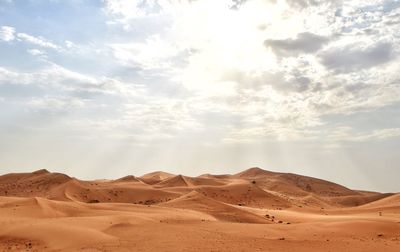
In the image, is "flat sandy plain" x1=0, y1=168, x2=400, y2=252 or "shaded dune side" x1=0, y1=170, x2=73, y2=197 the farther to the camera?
"shaded dune side" x1=0, y1=170, x2=73, y2=197

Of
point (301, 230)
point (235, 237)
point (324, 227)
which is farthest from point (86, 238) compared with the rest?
point (324, 227)

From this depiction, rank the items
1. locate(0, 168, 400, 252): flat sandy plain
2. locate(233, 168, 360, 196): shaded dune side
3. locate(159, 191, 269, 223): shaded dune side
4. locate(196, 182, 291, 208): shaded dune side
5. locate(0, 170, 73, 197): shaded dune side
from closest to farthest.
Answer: locate(0, 168, 400, 252): flat sandy plain → locate(159, 191, 269, 223): shaded dune side → locate(0, 170, 73, 197): shaded dune side → locate(196, 182, 291, 208): shaded dune side → locate(233, 168, 360, 196): shaded dune side

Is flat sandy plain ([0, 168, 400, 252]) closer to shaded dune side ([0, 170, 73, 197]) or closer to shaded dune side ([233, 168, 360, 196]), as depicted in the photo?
shaded dune side ([0, 170, 73, 197])

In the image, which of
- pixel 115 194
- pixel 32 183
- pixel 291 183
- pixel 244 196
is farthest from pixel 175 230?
pixel 291 183

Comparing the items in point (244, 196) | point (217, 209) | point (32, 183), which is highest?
point (32, 183)

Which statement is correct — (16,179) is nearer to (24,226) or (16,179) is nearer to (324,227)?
(24,226)

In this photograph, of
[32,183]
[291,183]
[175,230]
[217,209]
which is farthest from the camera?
[291,183]

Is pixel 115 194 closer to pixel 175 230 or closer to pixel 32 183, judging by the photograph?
pixel 32 183

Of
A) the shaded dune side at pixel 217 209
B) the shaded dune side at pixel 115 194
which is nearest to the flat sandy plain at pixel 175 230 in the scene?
the shaded dune side at pixel 217 209

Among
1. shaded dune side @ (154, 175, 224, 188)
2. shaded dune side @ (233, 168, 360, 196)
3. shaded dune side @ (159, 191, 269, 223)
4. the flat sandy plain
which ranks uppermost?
shaded dune side @ (233, 168, 360, 196)

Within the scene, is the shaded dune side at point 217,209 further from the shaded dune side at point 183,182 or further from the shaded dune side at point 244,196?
the shaded dune side at point 183,182

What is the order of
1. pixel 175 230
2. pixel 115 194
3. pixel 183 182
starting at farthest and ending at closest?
pixel 183 182, pixel 115 194, pixel 175 230

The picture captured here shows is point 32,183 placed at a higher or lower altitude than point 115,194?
higher

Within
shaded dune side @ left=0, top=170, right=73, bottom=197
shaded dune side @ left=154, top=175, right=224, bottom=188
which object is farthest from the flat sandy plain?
shaded dune side @ left=154, top=175, right=224, bottom=188
